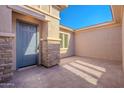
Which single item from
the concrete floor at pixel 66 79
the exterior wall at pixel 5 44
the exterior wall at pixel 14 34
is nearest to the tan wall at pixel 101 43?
the concrete floor at pixel 66 79

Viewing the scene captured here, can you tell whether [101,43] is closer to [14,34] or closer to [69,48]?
[69,48]

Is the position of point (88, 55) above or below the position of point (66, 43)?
below

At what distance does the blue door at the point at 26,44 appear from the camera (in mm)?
3619

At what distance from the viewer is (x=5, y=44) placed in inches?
98.0

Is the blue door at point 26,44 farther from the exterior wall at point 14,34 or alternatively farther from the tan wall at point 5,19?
the tan wall at point 5,19

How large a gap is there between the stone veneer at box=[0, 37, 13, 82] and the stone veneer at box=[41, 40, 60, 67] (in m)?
1.71

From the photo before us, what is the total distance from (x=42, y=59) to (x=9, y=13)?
2511mm

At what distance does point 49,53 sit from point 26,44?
114 centimetres

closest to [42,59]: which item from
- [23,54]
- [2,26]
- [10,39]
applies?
[23,54]

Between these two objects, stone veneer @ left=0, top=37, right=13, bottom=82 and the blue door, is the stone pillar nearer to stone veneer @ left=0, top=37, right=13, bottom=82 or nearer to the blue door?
the blue door

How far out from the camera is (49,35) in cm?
412

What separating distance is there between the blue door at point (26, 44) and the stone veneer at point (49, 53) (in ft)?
1.35

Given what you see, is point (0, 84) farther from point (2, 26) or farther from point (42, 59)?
point (42, 59)

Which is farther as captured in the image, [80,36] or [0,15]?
[80,36]
